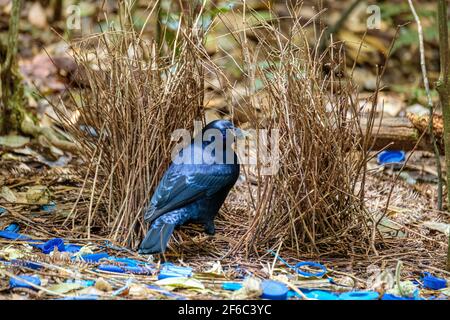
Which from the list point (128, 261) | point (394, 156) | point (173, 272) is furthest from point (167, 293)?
point (394, 156)

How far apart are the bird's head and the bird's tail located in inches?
20.7

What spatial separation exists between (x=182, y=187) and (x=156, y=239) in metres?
0.30

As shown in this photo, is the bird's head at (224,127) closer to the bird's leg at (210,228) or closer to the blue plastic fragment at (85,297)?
the bird's leg at (210,228)

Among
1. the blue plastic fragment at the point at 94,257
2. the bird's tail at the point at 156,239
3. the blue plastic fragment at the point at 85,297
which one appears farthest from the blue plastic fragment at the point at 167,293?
the blue plastic fragment at the point at 94,257

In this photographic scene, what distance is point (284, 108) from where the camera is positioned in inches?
126

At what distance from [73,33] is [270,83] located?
3.99 m

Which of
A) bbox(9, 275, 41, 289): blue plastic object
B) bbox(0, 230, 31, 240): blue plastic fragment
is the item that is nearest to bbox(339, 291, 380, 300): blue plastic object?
bbox(9, 275, 41, 289): blue plastic object

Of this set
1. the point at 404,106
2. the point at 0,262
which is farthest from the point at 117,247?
the point at 404,106

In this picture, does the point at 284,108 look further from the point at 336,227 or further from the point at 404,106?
the point at 404,106

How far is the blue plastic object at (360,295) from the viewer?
2.74 meters

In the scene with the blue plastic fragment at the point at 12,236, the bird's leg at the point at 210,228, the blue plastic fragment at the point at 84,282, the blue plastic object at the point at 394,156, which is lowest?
the blue plastic fragment at the point at 84,282

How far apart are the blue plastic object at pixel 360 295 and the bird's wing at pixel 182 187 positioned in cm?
87

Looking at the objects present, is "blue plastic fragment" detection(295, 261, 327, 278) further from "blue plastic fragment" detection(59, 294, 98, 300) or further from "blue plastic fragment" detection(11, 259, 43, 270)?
"blue plastic fragment" detection(11, 259, 43, 270)

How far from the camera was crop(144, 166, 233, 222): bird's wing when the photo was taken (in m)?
3.24
